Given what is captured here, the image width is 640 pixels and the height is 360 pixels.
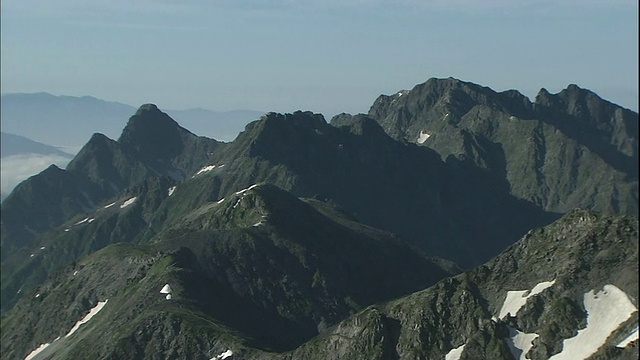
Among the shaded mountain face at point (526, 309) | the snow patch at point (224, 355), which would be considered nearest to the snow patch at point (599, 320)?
the shaded mountain face at point (526, 309)

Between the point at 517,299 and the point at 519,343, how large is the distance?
9.70 m

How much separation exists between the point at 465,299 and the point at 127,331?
253 ft

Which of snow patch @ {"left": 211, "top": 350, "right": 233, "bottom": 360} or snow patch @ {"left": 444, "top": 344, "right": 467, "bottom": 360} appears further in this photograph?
snow patch @ {"left": 211, "top": 350, "right": 233, "bottom": 360}

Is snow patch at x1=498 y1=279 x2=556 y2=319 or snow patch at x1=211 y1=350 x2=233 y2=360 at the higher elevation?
snow patch at x1=498 y1=279 x2=556 y2=319

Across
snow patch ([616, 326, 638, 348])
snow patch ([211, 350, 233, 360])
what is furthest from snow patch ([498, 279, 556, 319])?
snow patch ([211, 350, 233, 360])

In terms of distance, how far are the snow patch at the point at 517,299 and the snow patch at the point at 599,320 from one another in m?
9.36

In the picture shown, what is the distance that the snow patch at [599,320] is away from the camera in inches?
5556

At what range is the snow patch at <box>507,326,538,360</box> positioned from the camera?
500 ft

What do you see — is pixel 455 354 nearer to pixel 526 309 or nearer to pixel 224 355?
pixel 526 309

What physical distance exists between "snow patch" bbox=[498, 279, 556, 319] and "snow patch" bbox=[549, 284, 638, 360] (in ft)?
30.7

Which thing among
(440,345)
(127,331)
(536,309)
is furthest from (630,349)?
(127,331)

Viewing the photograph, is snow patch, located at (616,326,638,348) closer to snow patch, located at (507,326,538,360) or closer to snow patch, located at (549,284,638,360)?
snow patch, located at (549,284,638,360)

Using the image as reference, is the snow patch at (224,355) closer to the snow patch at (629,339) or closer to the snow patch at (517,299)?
the snow patch at (517,299)

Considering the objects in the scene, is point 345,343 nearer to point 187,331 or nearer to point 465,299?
point 465,299
